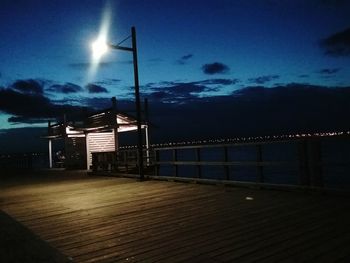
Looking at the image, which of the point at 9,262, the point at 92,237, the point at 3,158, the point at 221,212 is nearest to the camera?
the point at 9,262

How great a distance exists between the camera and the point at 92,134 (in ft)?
75.6

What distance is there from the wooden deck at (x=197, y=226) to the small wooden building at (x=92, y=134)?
11994mm

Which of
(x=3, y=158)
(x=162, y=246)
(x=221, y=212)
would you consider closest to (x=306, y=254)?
(x=162, y=246)

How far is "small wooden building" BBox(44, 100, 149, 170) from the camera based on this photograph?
21.8 metres

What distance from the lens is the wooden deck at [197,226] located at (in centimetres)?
458

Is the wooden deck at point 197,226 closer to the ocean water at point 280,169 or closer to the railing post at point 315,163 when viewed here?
the railing post at point 315,163

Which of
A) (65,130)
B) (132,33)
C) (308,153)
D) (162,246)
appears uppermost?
(132,33)

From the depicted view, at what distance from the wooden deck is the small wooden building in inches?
472

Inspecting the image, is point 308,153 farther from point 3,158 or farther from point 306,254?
point 3,158

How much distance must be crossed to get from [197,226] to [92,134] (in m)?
17.9

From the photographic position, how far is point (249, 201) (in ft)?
25.9

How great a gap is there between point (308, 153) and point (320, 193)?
0.87 meters

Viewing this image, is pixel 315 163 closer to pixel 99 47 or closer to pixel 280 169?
pixel 99 47

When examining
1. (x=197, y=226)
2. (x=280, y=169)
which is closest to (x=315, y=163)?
(x=197, y=226)
